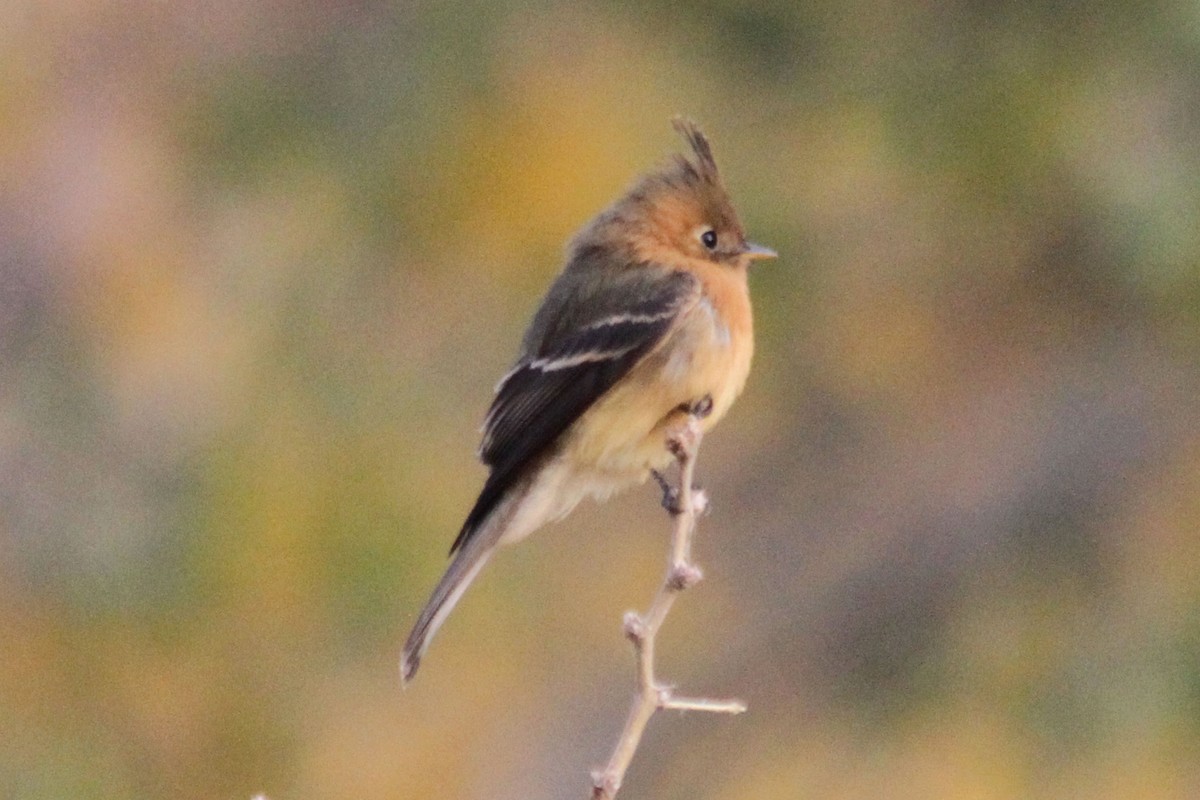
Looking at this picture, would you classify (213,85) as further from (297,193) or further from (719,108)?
(719,108)

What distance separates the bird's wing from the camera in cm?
495

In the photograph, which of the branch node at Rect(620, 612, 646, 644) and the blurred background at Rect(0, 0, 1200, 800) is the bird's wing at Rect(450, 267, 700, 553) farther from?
the blurred background at Rect(0, 0, 1200, 800)

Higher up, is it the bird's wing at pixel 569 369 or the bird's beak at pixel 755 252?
the bird's beak at pixel 755 252

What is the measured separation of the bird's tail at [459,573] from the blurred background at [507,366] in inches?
79.6

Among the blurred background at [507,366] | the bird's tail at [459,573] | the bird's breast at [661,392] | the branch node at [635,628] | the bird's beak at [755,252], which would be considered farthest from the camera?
the blurred background at [507,366]

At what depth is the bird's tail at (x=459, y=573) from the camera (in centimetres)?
459

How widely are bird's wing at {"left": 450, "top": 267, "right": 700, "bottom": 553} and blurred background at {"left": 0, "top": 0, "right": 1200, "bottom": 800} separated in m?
1.91

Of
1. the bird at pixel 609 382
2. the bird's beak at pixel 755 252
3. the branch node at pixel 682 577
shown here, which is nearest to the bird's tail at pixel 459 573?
the bird at pixel 609 382

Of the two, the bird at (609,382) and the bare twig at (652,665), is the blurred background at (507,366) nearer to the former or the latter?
the bird at (609,382)

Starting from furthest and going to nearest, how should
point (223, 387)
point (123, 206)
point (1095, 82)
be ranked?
1. point (123, 206)
2. point (223, 387)
3. point (1095, 82)

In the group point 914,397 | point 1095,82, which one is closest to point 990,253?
point 914,397

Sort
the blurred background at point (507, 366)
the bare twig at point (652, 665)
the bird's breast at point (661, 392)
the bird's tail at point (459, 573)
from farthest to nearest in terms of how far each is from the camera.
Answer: the blurred background at point (507, 366), the bird's breast at point (661, 392), the bird's tail at point (459, 573), the bare twig at point (652, 665)

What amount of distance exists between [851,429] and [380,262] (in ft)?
6.89

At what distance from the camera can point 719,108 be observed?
8.30 m
